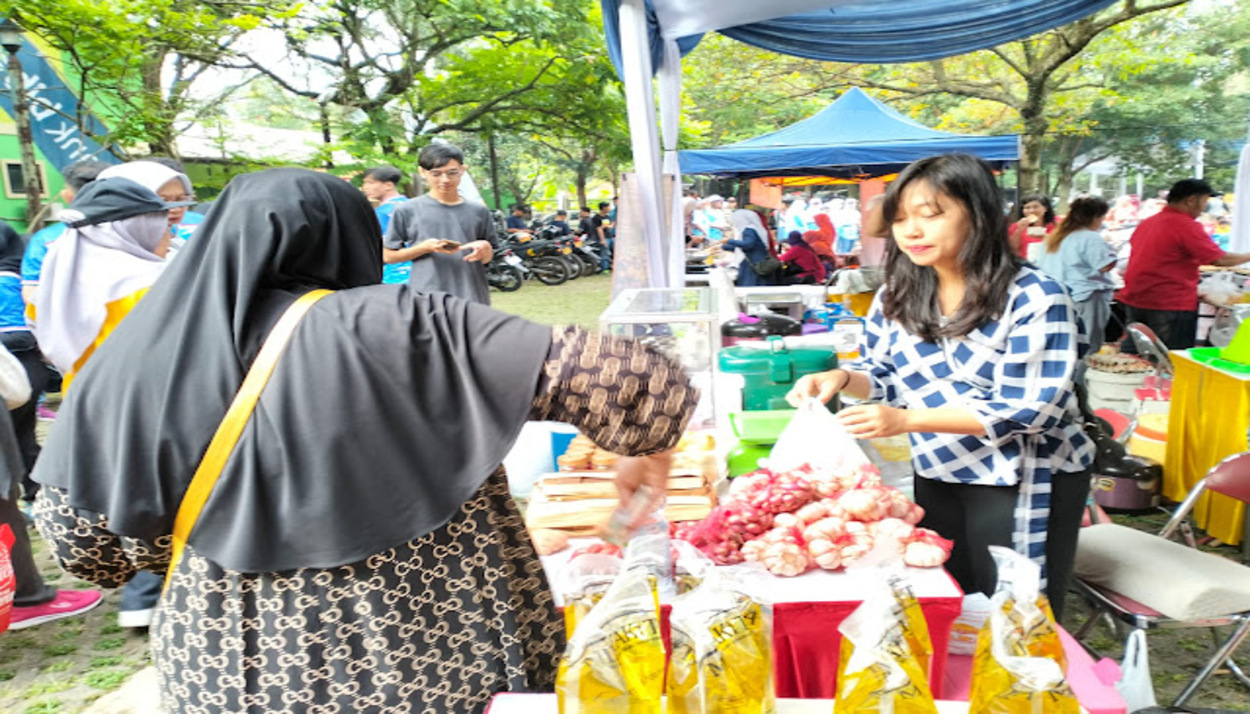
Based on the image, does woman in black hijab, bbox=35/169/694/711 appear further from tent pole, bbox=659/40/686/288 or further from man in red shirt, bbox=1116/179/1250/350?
man in red shirt, bbox=1116/179/1250/350

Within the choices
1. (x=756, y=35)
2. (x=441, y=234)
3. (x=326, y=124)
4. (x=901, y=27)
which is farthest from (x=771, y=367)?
(x=326, y=124)

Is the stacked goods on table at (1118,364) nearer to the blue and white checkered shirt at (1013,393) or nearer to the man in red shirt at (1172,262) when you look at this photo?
the man in red shirt at (1172,262)

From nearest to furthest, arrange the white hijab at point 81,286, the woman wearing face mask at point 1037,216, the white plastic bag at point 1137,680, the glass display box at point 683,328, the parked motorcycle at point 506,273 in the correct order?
the white plastic bag at point 1137,680, the white hijab at point 81,286, the glass display box at point 683,328, the woman wearing face mask at point 1037,216, the parked motorcycle at point 506,273

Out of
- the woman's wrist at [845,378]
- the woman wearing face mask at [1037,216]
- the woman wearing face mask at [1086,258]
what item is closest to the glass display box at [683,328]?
the woman's wrist at [845,378]

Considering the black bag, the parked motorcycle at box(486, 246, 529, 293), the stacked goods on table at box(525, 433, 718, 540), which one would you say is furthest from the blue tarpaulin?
the parked motorcycle at box(486, 246, 529, 293)

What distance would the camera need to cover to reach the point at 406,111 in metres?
14.9

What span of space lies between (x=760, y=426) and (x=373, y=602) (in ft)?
4.82

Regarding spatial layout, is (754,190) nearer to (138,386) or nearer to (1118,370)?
(1118,370)

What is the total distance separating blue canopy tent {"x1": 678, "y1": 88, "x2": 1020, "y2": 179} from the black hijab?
7.25 metres

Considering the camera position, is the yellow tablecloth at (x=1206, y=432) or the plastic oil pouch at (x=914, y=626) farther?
the yellow tablecloth at (x=1206, y=432)

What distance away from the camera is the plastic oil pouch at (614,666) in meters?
1.00

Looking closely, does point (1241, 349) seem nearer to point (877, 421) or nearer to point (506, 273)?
point (877, 421)

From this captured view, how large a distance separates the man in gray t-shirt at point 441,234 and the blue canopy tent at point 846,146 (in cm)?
381

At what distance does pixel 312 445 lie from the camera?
106cm
